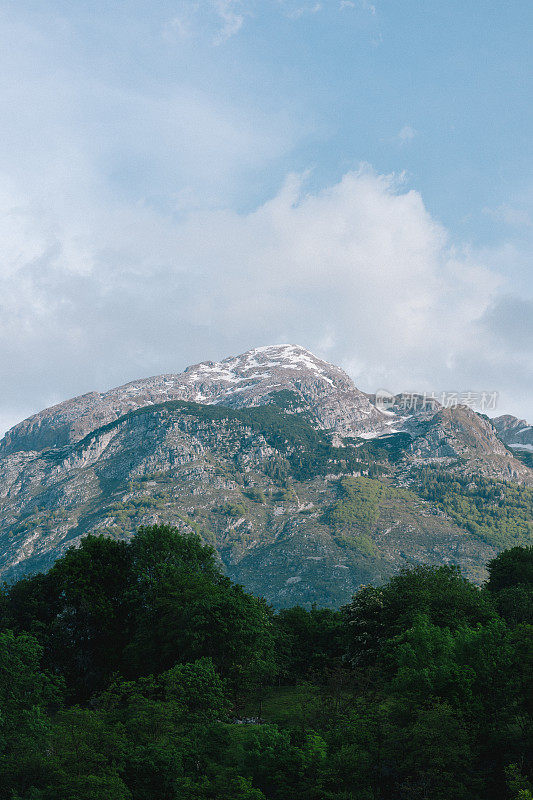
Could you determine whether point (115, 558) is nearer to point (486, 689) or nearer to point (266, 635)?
point (266, 635)

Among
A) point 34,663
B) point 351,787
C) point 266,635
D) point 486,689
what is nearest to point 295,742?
point 351,787

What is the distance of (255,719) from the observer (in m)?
53.2

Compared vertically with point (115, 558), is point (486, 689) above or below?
below

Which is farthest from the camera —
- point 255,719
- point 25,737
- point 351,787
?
point 255,719

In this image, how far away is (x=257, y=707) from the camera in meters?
58.3

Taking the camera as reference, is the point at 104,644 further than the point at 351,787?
Yes

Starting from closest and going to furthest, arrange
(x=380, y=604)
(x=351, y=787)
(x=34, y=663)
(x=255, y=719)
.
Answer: (x=351, y=787) < (x=255, y=719) < (x=34, y=663) < (x=380, y=604)

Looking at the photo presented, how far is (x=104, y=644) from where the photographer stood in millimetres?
79812

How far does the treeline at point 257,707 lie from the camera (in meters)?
35.3

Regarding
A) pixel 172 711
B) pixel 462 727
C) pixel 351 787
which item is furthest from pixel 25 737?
pixel 462 727

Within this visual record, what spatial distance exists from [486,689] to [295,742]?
48.8 ft

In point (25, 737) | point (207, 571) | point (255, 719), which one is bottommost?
point (255, 719)

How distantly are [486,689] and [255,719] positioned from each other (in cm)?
2133

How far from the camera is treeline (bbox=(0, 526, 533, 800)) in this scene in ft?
116
